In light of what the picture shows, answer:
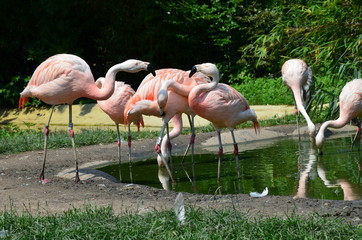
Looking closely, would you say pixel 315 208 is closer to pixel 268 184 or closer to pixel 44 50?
pixel 268 184

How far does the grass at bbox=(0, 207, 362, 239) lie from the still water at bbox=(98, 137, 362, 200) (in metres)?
1.34

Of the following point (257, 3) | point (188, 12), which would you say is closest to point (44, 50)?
point (188, 12)

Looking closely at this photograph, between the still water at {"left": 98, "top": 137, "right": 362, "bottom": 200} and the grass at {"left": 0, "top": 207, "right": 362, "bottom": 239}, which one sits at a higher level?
the grass at {"left": 0, "top": 207, "right": 362, "bottom": 239}

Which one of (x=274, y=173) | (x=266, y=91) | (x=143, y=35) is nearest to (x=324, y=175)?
(x=274, y=173)

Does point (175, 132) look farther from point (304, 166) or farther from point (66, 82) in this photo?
point (66, 82)

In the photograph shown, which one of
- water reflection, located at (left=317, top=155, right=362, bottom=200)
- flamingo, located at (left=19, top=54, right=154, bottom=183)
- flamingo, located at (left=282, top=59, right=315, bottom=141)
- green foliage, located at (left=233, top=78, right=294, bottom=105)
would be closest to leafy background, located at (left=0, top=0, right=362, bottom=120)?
green foliage, located at (left=233, top=78, right=294, bottom=105)

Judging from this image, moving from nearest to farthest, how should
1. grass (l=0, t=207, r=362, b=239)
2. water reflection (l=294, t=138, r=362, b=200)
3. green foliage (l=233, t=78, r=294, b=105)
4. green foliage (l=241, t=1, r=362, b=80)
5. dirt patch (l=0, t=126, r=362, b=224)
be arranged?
grass (l=0, t=207, r=362, b=239)
dirt patch (l=0, t=126, r=362, b=224)
water reflection (l=294, t=138, r=362, b=200)
green foliage (l=241, t=1, r=362, b=80)
green foliage (l=233, t=78, r=294, b=105)

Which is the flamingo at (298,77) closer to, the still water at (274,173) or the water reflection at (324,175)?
the still water at (274,173)

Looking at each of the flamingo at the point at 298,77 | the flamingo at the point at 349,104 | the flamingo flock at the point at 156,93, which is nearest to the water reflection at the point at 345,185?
the flamingo flock at the point at 156,93

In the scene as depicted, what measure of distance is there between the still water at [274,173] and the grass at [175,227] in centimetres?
134

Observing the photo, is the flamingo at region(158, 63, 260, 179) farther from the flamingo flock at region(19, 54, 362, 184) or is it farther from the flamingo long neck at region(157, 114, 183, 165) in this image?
the flamingo long neck at region(157, 114, 183, 165)

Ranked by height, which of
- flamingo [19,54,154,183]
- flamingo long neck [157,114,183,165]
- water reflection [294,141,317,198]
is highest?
flamingo [19,54,154,183]

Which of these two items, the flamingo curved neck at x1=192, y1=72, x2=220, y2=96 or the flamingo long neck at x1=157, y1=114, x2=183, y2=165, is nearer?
the flamingo curved neck at x1=192, y1=72, x2=220, y2=96

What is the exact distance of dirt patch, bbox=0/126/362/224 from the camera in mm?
3947
